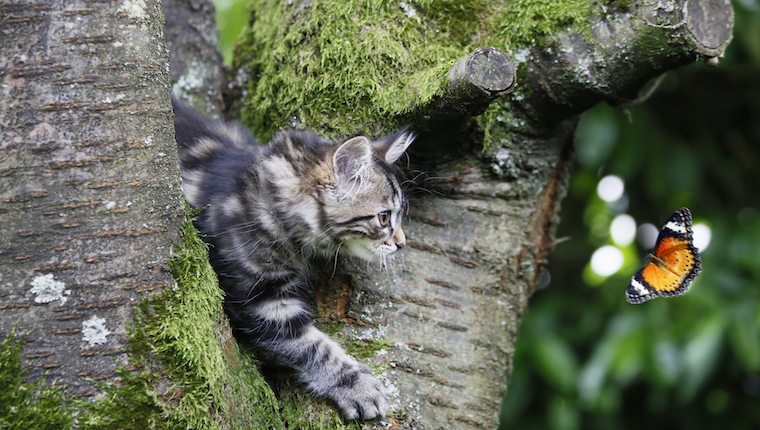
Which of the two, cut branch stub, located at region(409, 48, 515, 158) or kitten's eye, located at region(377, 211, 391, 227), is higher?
cut branch stub, located at region(409, 48, 515, 158)

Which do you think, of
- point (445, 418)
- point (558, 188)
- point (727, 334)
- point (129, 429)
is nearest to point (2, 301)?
point (129, 429)

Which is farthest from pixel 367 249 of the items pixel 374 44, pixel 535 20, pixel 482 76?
pixel 535 20

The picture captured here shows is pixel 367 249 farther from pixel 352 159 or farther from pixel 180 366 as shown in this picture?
pixel 180 366

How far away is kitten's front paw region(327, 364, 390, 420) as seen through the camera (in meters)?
1.81

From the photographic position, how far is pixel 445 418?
1922 mm

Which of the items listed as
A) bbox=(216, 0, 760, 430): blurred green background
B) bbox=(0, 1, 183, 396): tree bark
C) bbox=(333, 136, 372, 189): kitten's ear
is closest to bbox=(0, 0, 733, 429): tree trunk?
bbox=(0, 1, 183, 396): tree bark

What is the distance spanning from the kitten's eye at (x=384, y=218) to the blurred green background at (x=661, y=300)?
1.02m

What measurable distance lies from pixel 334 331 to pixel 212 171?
76 centimetres

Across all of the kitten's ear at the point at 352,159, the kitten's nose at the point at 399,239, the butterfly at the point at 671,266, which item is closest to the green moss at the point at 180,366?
the kitten's ear at the point at 352,159

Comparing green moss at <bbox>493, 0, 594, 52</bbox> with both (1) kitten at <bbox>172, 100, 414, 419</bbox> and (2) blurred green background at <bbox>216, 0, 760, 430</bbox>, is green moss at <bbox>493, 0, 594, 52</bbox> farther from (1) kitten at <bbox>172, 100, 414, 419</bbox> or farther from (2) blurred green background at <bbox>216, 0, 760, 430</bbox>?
(2) blurred green background at <bbox>216, 0, 760, 430</bbox>

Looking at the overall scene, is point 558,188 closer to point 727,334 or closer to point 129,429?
point 727,334

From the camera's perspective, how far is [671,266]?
74.6 inches

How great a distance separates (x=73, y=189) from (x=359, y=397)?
3.41 ft

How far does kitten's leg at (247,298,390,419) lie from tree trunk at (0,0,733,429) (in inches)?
2.2
